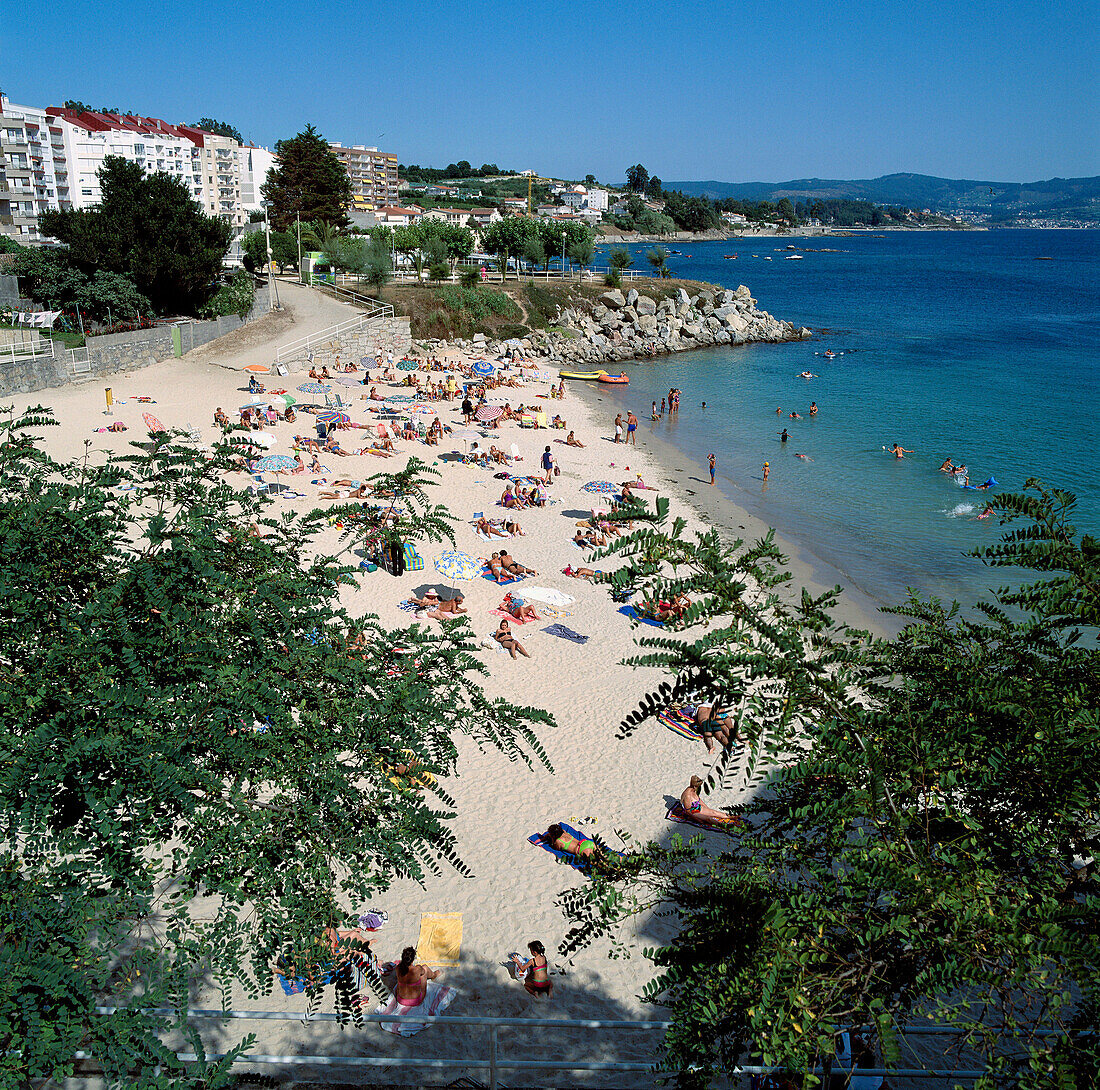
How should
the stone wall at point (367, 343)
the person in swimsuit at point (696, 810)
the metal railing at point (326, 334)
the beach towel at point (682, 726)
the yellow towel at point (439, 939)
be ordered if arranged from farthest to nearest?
the stone wall at point (367, 343) → the metal railing at point (326, 334) → the beach towel at point (682, 726) → the person in swimsuit at point (696, 810) → the yellow towel at point (439, 939)

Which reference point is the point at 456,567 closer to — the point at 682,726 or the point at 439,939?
the point at 682,726

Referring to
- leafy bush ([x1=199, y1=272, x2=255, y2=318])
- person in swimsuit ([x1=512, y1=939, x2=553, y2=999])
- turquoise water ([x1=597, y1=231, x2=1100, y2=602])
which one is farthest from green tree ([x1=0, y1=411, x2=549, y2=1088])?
leafy bush ([x1=199, y1=272, x2=255, y2=318])

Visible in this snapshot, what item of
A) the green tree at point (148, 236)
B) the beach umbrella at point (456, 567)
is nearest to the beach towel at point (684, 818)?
the beach umbrella at point (456, 567)

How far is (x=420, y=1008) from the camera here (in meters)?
7.41

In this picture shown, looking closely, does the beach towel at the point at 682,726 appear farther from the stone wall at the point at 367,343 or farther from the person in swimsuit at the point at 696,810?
the stone wall at the point at 367,343

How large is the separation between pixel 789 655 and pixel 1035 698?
1.48 meters

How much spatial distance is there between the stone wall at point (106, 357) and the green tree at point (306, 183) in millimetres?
22876

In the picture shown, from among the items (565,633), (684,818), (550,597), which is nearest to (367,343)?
(550,597)

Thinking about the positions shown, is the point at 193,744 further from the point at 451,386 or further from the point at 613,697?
the point at 451,386

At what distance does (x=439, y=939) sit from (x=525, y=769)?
3.18 metres

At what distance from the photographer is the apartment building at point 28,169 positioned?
5669 cm

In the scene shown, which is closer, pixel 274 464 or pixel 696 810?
pixel 696 810

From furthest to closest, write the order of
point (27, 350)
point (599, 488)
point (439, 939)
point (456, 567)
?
point (27, 350) → point (599, 488) → point (456, 567) → point (439, 939)

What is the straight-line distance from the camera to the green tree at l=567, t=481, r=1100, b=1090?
354cm
